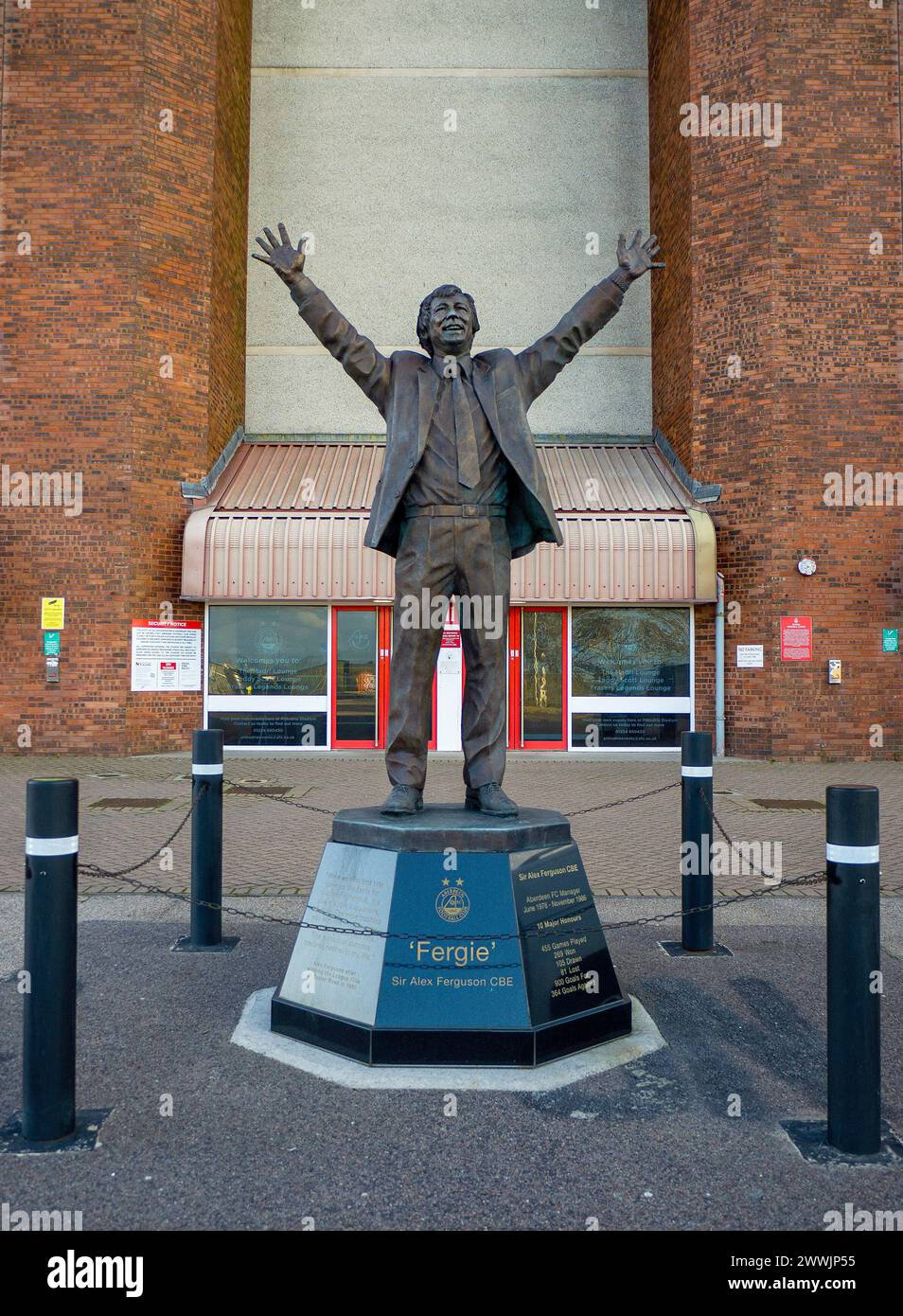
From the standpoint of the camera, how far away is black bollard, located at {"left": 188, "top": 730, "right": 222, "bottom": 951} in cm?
496

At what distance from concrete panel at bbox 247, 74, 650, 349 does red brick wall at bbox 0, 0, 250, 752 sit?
10.1ft

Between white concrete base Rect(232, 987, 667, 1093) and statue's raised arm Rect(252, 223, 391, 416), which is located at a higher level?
statue's raised arm Rect(252, 223, 391, 416)

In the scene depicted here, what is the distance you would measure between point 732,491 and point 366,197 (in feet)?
28.8

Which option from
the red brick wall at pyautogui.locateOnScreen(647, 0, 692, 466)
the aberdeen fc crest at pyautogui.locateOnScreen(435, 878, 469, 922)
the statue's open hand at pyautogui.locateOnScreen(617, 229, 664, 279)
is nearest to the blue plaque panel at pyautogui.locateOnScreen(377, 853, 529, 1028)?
the aberdeen fc crest at pyautogui.locateOnScreen(435, 878, 469, 922)

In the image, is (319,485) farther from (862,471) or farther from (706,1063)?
(706,1063)

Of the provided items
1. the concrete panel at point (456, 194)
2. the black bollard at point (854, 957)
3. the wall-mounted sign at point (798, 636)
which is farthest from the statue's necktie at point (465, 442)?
the concrete panel at point (456, 194)

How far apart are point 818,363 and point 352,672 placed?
28.6 feet

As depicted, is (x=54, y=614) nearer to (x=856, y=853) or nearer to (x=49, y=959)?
(x=49, y=959)

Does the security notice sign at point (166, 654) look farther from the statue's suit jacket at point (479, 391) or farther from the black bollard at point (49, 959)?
the black bollard at point (49, 959)

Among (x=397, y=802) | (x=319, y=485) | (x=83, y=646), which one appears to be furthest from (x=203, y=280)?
(x=397, y=802)

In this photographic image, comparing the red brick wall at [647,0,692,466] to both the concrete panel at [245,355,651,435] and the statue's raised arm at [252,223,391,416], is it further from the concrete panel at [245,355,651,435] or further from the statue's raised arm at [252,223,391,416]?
the statue's raised arm at [252,223,391,416]

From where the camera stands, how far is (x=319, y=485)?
1497cm

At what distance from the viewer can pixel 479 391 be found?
13.8 ft

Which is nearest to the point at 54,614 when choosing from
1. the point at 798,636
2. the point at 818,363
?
the point at 798,636
